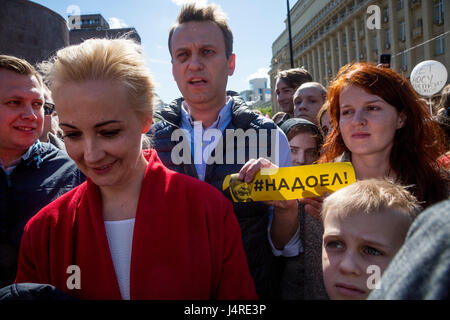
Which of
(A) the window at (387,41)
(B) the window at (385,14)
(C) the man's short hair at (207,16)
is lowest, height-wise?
(C) the man's short hair at (207,16)

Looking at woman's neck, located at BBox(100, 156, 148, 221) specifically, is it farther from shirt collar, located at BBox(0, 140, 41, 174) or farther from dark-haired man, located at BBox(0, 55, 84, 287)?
shirt collar, located at BBox(0, 140, 41, 174)

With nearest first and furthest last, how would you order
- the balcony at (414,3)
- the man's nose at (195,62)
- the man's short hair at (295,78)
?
the man's nose at (195,62) → the man's short hair at (295,78) → the balcony at (414,3)

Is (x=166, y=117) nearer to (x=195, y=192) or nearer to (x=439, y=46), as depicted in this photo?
(x=195, y=192)

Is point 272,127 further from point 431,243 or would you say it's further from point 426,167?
point 431,243

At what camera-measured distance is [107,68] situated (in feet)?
4.18

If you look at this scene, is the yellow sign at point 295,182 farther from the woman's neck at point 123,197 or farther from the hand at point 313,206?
the woman's neck at point 123,197

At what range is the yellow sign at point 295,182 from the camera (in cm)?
149

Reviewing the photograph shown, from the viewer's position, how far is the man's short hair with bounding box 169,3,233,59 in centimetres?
202

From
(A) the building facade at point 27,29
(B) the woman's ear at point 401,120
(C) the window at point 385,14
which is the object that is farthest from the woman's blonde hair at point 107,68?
(C) the window at point 385,14

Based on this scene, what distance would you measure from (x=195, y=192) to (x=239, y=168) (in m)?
0.57

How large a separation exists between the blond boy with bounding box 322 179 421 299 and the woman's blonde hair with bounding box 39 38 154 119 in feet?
3.28

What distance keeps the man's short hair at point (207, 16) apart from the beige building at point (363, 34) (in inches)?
61.2

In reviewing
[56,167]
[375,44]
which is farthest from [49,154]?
[375,44]
